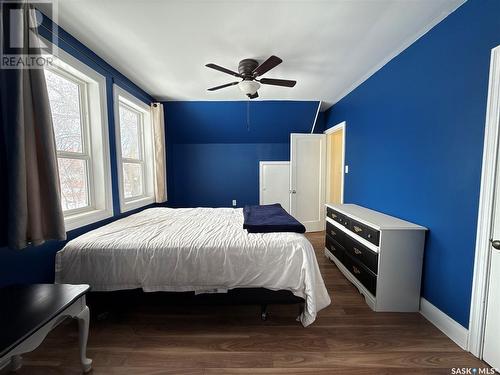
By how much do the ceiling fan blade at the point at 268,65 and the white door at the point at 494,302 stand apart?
5.98 ft

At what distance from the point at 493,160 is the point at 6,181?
10.1ft

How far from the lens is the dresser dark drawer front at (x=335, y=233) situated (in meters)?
2.52

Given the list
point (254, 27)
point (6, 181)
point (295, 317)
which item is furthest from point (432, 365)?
Result: point (6, 181)

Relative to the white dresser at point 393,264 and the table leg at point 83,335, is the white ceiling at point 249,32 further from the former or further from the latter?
the table leg at point 83,335

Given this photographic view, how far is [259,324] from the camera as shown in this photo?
5.63 ft

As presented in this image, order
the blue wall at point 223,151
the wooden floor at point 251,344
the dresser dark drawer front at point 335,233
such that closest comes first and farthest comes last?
the wooden floor at point 251,344
the dresser dark drawer front at point 335,233
the blue wall at point 223,151

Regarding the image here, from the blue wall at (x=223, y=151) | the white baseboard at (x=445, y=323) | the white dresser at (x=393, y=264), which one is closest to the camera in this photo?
the white baseboard at (x=445, y=323)

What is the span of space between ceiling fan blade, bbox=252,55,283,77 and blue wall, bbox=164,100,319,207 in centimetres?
174

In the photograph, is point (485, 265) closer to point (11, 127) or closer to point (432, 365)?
point (432, 365)

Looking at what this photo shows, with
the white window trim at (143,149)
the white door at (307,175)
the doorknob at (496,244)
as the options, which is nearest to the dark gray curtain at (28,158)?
the white window trim at (143,149)

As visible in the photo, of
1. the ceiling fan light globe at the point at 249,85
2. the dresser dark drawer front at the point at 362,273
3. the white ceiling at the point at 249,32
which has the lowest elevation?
the dresser dark drawer front at the point at 362,273

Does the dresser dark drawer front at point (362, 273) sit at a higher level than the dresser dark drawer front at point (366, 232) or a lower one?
lower

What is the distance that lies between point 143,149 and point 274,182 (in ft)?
8.64

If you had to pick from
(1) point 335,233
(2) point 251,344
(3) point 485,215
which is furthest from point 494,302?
(2) point 251,344
